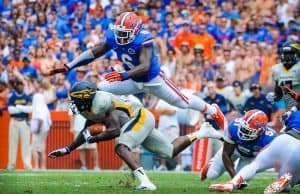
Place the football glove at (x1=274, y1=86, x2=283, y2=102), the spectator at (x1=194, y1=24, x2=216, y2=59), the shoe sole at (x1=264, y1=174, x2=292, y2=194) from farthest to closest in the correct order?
the spectator at (x1=194, y1=24, x2=216, y2=59), the football glove at (x1=274, y1=86, x2=283, y2=102), the shoe sole at (x1=264, y1=174, x2=292, y2=194)

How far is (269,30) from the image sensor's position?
18.9 metres

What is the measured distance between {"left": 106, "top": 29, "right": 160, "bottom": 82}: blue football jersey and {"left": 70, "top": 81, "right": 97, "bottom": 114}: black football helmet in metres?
1.13

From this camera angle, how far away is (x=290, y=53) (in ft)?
38.2

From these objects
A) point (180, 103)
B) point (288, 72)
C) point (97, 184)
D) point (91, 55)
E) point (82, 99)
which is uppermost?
point (91, 55)

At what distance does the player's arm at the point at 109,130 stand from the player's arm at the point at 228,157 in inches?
54.7

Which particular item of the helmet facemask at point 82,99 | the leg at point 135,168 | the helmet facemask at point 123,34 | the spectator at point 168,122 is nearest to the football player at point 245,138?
the leg at point 135,168

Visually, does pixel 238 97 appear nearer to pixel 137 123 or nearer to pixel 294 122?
pixel 137 123

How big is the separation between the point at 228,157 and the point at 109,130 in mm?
1577

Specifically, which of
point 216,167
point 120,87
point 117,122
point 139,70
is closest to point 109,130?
point 117,122

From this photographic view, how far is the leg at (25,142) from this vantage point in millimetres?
16516

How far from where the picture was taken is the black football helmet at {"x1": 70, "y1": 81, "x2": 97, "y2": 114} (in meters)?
9.91

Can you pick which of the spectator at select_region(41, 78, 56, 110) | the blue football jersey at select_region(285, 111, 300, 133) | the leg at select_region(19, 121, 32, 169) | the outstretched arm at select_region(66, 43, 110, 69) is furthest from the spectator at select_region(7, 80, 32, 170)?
the blue football jersey at select_region(285, 111, 300, 133)

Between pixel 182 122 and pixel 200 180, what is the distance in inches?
196

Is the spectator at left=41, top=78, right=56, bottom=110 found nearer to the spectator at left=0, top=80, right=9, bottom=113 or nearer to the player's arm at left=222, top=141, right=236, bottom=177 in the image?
the spectator at left=0, top=80, right=9, bottom=113
